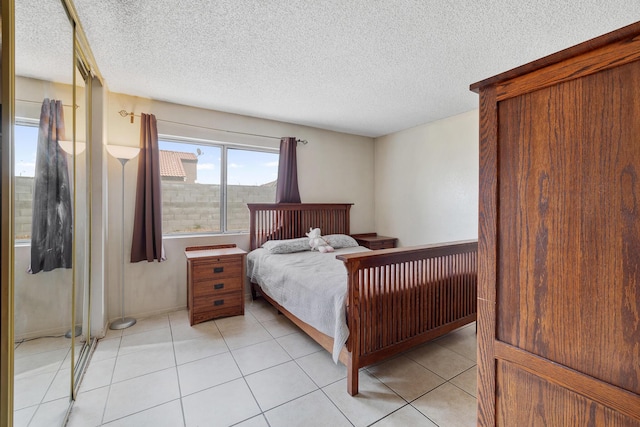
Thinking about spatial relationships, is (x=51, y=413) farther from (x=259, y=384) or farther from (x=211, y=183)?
(x=211, y=183)

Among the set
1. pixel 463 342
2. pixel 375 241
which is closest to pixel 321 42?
pixel 463 342

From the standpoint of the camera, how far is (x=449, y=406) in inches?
69.0

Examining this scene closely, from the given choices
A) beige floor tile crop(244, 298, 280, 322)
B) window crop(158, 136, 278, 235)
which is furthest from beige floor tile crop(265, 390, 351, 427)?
window crop(158, 136, 278, 235)

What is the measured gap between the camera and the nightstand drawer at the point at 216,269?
291 cm

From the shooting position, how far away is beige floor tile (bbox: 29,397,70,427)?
51.4 inches

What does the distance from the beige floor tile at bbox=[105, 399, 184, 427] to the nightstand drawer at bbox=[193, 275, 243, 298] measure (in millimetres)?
1263

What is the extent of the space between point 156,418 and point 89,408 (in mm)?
467

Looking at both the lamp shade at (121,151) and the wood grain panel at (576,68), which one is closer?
the wood grain panel at (576,68)

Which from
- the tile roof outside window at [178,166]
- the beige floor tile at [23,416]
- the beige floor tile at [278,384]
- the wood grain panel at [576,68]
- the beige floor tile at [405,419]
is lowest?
the beige floor tile at [405,419]

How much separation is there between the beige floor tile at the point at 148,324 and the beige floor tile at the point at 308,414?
179 centimetres

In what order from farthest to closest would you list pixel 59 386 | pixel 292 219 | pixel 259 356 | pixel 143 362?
pixel 292 219 < pixel 259 356 < pixel 143 362 < pixel 59 386

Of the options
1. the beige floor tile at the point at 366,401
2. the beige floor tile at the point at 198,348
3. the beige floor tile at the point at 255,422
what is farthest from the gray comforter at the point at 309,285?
the beige floor tile at the point at 198,348

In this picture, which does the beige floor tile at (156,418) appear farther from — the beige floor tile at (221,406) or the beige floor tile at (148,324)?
the beige floor tile at (148,324)

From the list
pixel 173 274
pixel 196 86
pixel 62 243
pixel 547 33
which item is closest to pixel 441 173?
pixel 547 33
